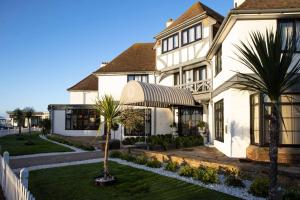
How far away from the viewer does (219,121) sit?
17.6 m

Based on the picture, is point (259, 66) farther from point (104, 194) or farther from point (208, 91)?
point (208, 91)

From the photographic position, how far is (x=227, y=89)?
14922mm

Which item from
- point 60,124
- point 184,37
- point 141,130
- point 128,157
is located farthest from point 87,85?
point 128,157

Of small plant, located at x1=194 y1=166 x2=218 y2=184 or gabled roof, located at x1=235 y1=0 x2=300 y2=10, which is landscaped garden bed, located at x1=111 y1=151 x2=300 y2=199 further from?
gabled roof, located at x1=235 y1=0 x2=300 y2=10

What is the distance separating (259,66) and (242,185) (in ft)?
14.8

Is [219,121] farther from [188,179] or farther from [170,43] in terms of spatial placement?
[170,43]

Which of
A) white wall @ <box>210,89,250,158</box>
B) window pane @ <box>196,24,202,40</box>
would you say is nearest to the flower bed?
white wall @ <box>210,89,250,158</box>

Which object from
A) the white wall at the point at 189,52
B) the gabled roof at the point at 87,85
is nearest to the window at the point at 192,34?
the white wall at the point at 189,52

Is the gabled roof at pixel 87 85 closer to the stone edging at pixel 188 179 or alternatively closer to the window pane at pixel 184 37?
the window pane at pixel 184 37

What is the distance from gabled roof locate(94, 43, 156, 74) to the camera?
28250 mm

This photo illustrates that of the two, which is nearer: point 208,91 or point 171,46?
point 208,91

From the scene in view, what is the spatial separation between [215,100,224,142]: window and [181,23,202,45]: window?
20.2ft

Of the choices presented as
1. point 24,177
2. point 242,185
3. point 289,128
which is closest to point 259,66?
point 242,185

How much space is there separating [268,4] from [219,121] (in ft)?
23.4
